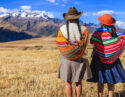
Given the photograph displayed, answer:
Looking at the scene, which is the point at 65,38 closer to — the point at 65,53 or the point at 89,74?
the point at 65,53

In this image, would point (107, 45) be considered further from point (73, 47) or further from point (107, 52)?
point (73, 47)

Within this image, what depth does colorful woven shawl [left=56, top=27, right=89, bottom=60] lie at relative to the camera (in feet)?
13.3

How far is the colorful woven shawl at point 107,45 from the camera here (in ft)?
14.1

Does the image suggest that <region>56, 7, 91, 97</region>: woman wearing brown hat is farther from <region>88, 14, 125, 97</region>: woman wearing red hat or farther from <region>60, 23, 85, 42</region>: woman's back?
<region>88, 14, 125, 97</region>: woman wearing red hat

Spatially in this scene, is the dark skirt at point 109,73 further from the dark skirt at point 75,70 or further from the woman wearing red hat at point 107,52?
the dark skirt at point 75,70

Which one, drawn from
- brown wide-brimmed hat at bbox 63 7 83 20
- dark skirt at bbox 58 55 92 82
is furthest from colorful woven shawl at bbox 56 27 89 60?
brown wide-brimmed hat at bbox 63 7 83 20

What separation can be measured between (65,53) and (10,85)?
121 inches

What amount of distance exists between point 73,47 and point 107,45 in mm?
873

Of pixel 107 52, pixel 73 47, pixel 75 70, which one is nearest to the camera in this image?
pixel 73 47

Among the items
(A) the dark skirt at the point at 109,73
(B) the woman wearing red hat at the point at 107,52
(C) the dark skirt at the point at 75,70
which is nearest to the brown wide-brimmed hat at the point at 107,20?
(B) the woman wearing red hat at the point at 107,52

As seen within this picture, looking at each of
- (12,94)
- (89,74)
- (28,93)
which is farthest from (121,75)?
(12,94)

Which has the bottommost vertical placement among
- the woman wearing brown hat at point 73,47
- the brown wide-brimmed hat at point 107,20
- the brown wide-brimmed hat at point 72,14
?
the woman wearing brown hat at point 73,47

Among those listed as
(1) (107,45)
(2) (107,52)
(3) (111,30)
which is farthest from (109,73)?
(3) (111,30)

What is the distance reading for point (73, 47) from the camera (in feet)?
13.3
